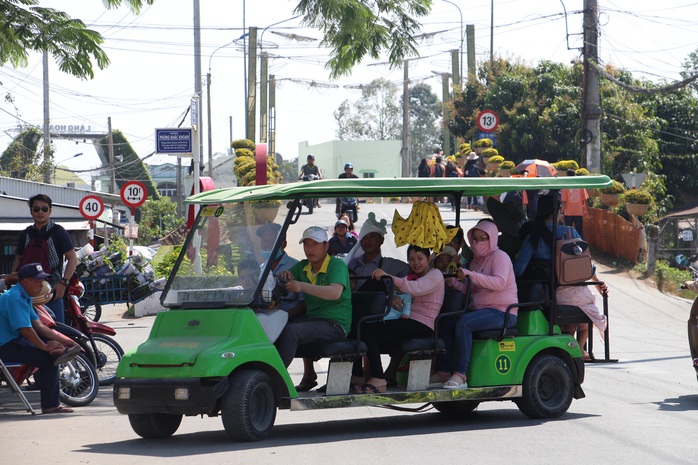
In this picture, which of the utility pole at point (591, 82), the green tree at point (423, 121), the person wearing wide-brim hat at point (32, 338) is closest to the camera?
the person wearing wide-brim hat at point (32, 338)

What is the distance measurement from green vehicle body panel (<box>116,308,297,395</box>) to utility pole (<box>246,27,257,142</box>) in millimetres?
28548

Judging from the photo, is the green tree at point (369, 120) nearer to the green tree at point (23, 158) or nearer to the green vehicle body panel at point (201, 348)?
the green tree at point (23, 158)

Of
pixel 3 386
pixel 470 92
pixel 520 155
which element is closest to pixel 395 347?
pixel 3 386

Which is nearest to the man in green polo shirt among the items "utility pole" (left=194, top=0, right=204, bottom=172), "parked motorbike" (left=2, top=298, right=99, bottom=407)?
"parked motorbike" (left=2, top=298, right=99, bottom=407)

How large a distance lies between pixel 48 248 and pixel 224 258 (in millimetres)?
3523

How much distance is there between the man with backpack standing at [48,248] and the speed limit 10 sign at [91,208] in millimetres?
16235

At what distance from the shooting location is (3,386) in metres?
13.3

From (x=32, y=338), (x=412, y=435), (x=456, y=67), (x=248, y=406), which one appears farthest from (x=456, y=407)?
(x=456, y=67)

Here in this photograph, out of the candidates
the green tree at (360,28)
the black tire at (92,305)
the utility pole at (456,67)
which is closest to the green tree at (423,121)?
the utility pole at (456,67)

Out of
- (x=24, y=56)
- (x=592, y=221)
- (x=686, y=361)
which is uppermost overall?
(x=24, y=56)

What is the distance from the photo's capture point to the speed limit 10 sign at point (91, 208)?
28047 mm

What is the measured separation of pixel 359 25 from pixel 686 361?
6592 millimetres

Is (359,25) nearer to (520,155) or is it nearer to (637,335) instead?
(637,335)

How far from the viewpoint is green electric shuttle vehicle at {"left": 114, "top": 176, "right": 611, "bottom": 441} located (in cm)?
846
